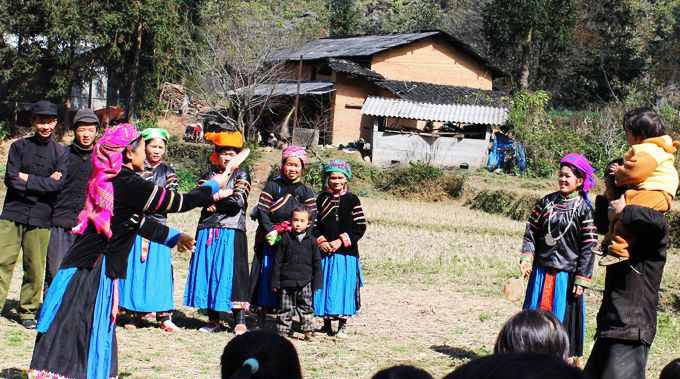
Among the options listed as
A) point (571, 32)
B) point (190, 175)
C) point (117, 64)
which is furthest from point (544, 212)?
point (571, 32)

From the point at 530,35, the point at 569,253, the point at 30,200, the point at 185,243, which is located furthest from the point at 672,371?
the point at 530,35

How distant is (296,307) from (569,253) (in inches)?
105

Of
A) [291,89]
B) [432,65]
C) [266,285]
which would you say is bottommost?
[266,285]

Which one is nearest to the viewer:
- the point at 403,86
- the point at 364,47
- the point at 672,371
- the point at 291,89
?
the point at 672,371

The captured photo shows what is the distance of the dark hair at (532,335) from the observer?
3.49 meters

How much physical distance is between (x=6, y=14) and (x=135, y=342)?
26.7 meters

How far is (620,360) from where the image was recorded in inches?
190

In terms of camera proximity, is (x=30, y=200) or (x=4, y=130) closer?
(x=30, y=200)

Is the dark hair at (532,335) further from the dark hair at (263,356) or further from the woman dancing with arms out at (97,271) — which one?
Result: the woman dancing with arms out at (97,271)

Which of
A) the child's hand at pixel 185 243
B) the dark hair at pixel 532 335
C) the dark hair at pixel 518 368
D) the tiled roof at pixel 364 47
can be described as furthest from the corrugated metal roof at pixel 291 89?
the dark hair at pixel 518 368

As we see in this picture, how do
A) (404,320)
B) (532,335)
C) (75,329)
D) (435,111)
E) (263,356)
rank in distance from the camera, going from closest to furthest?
(263,356) < (532,335) < (75,329) < (404,320) < (435,111)

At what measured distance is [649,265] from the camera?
16.1 feet

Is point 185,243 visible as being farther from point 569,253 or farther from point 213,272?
point 569,253

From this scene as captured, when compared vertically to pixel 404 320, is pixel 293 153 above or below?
above
